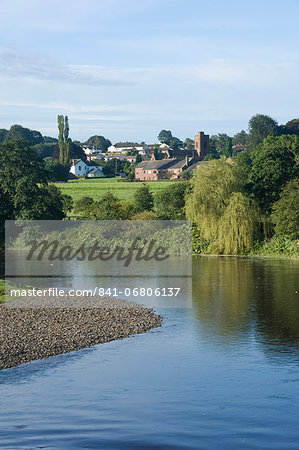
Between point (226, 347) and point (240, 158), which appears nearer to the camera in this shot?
point (226, 347)

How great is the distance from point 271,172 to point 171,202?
Answer: 45.6ft

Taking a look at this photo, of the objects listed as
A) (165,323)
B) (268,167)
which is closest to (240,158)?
(268,167)

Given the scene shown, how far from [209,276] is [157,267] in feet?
24.3

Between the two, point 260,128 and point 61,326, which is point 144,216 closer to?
point 61,326

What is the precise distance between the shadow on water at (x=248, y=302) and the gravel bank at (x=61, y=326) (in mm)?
3542

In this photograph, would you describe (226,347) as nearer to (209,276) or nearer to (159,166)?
(209,276)

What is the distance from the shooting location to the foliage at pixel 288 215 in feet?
176

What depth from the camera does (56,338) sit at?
26.4 m

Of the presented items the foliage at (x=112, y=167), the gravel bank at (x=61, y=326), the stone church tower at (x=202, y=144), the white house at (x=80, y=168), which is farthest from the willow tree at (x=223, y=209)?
the stone church tower at (x=202, y=144)

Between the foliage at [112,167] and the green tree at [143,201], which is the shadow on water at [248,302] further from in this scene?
the foliage at [112,167]

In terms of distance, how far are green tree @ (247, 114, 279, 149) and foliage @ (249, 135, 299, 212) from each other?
318ft

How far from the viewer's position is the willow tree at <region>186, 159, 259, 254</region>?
55625 millimetres

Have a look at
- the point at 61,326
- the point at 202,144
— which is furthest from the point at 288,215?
the point at 202,144

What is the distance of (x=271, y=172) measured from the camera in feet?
192
